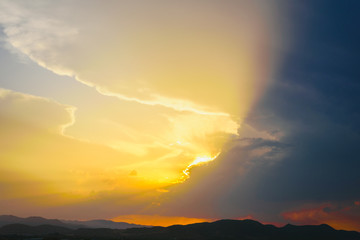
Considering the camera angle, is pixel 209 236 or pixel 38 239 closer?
pixel 38 239

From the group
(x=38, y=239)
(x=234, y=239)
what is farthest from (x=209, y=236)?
(x=38, y=239)

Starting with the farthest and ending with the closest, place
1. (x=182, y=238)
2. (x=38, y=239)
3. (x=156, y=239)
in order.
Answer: (x=182, y=238) → (x=156, y=239) → (x=38, y=239)

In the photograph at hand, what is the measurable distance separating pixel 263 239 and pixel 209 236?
34255 millimetres

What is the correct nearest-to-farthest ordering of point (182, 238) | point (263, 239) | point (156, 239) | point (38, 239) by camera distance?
point (38, 239)
point (156, 239)
point (182, 238)
point (263, 239)

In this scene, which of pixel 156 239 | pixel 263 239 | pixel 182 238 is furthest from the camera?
pixel 263 239

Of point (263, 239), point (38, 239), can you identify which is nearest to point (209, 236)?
point (263, 239)

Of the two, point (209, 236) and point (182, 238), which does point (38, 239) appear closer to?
point (182, 238)

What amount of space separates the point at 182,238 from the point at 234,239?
31.5 m

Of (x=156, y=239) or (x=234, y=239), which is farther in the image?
(x=234, y=239)

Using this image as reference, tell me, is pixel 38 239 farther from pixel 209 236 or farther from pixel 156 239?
pixel 209 236

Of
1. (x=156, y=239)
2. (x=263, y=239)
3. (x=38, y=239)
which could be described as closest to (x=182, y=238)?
(x=156, y=239)

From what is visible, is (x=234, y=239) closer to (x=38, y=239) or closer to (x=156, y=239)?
(x=156, y=239)

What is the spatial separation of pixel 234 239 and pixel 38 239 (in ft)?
357

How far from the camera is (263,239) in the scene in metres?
197
